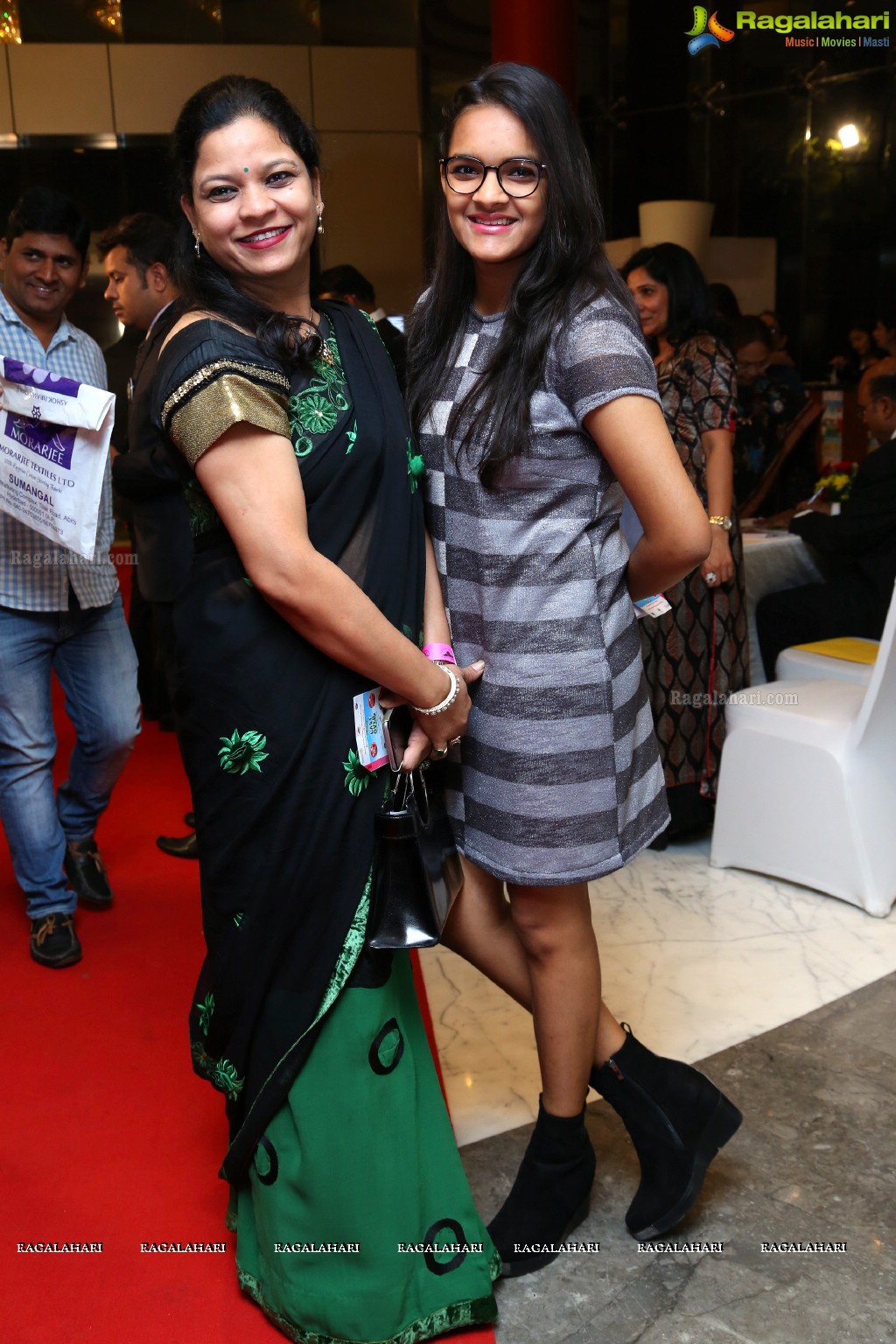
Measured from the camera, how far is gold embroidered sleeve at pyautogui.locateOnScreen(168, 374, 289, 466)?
4.29 ft

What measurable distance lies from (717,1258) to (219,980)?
832 millimetres

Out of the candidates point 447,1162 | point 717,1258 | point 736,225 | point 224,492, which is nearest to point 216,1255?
point 447,1162

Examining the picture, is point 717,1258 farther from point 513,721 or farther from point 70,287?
point 70,287

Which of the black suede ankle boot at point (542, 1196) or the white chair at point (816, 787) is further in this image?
the white chair at point (816, 787)

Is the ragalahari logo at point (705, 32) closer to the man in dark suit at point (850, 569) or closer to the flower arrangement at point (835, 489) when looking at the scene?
the flower arrangement at point (835, 489)

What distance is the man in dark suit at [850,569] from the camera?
368cm

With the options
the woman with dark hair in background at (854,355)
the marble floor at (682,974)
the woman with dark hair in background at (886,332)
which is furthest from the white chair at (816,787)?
the woman with dark hair in background at (854,355)

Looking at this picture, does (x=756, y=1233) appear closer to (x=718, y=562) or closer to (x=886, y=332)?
(x=718, y=562)

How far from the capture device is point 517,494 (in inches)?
59.1

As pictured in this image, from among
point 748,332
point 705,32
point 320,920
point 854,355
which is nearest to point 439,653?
point 320,920

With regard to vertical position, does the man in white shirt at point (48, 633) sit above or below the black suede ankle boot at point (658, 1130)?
above

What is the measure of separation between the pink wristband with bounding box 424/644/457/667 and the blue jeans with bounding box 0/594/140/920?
149 centimetres

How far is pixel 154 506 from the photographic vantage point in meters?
3.01

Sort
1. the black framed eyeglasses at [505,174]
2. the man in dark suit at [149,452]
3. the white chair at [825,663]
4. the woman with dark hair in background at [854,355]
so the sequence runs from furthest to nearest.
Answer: the woman with dark hair in background at [854,355] < the white chair at [825,663] < the man in dark suit at [149,452] < the black framed eyeglasses at [505,174]
